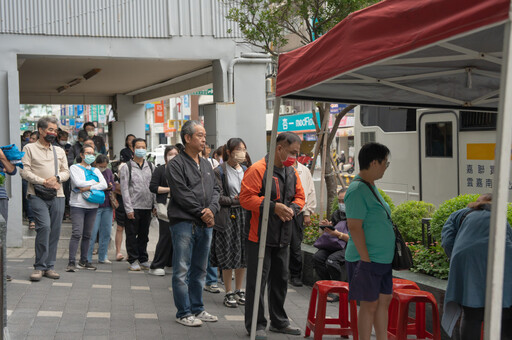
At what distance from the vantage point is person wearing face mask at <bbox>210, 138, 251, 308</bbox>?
25.5 feet

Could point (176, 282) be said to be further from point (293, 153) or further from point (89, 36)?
point (89, 36)

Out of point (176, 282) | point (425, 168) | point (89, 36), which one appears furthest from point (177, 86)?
point (176, 282)

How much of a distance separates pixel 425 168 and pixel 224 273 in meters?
6.93

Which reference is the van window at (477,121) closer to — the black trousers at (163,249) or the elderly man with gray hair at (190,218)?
the black trousers at (163,249)

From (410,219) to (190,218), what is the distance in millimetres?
3469

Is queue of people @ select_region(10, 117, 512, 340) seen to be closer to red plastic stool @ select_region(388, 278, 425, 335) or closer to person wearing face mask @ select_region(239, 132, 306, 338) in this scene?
person wearing face mask @ select_region(239, 132, 306, 338)

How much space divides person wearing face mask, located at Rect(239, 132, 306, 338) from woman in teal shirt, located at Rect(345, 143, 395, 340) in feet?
3.83

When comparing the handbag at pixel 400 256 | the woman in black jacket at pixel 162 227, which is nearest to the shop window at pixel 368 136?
the woman in black jacket at pixel 162 227

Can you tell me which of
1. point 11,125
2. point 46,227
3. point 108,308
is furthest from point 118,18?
point 108,308

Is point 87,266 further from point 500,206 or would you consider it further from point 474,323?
point 500,206

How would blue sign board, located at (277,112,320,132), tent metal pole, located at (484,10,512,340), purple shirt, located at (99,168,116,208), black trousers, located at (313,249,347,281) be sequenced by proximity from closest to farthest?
tent metal pole, located at (484,10,512,340) < black trousers, located at (313,249,347,281) < purple shirt, located at (99,168,116,208) < blue sign board, located at (277,112,320,132)

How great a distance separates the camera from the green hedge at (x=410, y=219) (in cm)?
860

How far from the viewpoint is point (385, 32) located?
369cm

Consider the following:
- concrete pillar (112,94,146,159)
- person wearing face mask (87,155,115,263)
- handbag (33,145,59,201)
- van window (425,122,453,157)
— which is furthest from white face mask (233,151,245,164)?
concrete pillar (112,94,146,159)
